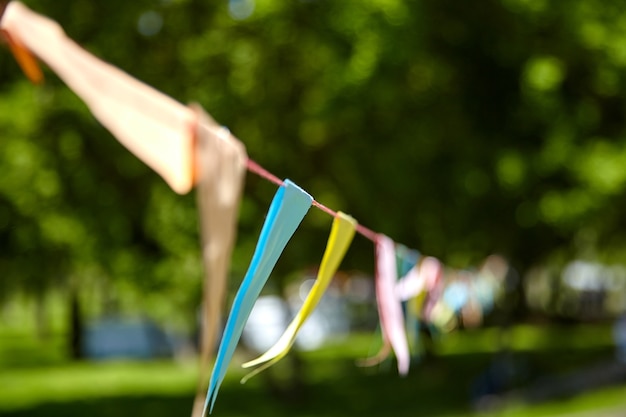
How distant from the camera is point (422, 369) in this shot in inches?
893

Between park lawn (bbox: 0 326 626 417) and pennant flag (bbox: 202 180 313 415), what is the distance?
10005 mm

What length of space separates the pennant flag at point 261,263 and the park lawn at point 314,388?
10005 millimetres

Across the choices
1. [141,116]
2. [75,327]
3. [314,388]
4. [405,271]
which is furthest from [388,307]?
[75,327]

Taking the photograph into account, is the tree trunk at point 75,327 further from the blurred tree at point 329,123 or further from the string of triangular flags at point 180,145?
the string of triangular flags at point 180,145

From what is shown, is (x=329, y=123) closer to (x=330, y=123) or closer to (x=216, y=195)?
(x=330, y=123)

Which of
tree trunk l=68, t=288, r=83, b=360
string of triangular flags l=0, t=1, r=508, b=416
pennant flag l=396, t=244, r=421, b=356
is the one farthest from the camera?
tree trunk l=68, t=288, r=83, b=360

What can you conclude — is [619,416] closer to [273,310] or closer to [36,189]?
[36,189]

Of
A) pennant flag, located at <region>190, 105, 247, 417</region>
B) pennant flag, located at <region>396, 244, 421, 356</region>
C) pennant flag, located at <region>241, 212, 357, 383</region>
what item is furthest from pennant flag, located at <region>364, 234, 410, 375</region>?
pennant flag, located at <region>190, 105, 247, 417</region>

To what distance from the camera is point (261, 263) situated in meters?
3.62

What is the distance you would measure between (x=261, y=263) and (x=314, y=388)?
1793 cm

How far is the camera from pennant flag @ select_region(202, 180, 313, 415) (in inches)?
139

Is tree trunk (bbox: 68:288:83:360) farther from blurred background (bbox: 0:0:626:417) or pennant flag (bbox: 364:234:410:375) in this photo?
pennant flag (bbox: 364:234:410:375)

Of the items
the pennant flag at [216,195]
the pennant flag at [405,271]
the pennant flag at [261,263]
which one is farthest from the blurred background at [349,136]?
the pennant flag at [261,263]

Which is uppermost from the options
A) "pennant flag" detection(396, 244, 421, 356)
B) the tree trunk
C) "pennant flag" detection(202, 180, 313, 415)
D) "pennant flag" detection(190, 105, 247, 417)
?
the tree trunk
